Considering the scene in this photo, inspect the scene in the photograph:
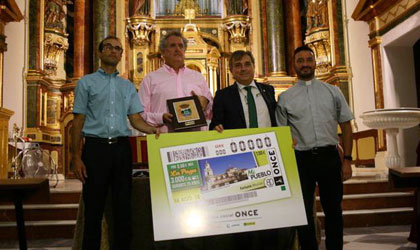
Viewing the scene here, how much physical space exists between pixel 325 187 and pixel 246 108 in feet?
2.46

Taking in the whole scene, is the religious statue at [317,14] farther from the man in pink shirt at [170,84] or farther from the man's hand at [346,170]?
the man's hand at [346,170]

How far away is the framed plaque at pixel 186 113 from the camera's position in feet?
9.22

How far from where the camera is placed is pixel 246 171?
2621 mm

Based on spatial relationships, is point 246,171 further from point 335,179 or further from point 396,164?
point 396,164

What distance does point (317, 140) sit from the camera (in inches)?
112

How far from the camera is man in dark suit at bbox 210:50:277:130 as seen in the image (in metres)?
2.85

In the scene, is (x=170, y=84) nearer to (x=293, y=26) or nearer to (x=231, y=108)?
(x=231, y=108)

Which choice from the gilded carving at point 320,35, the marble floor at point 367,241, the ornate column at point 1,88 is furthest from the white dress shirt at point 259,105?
the gilded carving at point 320,35

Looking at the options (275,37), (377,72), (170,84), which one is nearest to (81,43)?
(275,37)

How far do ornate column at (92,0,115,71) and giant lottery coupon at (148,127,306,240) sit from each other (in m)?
9.21

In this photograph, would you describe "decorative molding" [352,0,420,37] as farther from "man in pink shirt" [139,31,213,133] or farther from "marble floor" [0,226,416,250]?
"man in pink shirt" [139,31,213,133]

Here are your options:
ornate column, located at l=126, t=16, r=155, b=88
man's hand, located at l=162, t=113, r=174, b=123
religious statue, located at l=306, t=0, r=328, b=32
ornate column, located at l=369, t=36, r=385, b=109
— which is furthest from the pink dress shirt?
ornate column, located at l=126, t=16, r=155, b=88

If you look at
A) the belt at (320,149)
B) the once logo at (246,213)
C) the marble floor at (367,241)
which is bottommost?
the marble floor at (367,241)

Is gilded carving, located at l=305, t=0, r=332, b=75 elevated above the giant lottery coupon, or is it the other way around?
gilded carving, located at l=305, t=0, r=332, b=75
